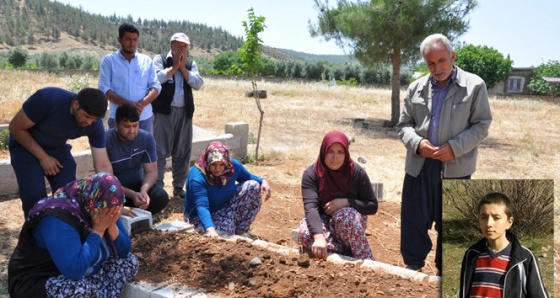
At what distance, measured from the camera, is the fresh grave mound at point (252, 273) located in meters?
2.94

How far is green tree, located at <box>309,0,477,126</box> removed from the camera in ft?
46.1

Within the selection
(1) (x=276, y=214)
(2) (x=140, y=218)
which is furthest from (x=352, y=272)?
(1) (x=276, y=214)

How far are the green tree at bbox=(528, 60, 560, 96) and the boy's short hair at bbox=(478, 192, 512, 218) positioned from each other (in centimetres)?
3964

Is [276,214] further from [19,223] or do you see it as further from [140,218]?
[19,223]

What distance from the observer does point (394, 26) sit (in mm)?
14031

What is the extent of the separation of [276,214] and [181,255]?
7.14 feet

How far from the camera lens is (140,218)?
396cm

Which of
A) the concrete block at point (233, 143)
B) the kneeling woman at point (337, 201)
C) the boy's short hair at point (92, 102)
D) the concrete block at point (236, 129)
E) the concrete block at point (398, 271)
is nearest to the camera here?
the concrete block at point (398, 271)

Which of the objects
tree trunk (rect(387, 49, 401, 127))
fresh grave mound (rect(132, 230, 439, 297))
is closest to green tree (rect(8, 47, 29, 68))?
tree trunk (rect(387, 49, 401, 127))

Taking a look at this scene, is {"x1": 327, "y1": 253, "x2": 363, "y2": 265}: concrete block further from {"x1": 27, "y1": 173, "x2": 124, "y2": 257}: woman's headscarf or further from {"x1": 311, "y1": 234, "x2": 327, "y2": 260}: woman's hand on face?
{"x1": 27, "y1": 173, "x2": 124, "y2": 257}: woman's headscarf

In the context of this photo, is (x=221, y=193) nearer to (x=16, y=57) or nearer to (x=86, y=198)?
(x=86, y=198)

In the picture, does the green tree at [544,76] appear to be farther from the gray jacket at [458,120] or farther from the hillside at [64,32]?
the gray jacket at [458,120]

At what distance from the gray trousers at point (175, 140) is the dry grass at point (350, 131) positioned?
1243mm

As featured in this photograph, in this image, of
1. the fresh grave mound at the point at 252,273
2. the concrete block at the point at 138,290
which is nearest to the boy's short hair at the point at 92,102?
the fresh grave mound at the point at 252,273
